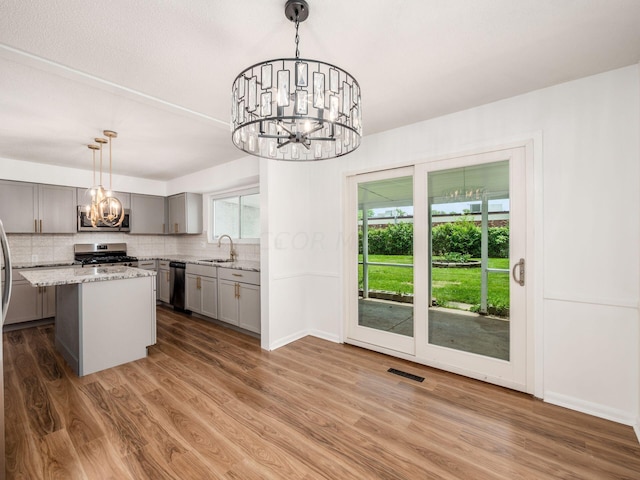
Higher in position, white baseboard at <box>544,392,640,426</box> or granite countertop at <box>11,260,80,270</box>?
granite countertop at <box>11,260,80,270</box>

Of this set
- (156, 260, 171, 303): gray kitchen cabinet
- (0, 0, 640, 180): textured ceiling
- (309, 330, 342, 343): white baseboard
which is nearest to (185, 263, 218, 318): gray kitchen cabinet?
(156, 260, 171, 303): gray kitchen cabinet

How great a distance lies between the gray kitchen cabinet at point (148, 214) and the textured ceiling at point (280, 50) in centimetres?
273

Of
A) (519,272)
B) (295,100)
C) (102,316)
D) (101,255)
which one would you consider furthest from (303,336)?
(101,255)

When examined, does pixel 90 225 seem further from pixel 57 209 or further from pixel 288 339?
pixel 288 339

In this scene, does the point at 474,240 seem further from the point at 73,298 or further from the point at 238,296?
the point at 73,298

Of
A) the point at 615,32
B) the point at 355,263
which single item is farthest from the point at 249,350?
the point at 615,32

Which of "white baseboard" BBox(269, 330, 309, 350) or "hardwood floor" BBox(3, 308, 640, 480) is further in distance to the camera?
"white baseboard" BBox(269, 330, 309, 350)

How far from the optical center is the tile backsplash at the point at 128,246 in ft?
15.2

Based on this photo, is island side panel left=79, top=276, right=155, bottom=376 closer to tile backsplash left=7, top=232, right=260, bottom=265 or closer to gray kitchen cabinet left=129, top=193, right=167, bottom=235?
tile backsplash left=7, top=232, right=260, bottom=265

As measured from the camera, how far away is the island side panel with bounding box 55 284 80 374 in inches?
110

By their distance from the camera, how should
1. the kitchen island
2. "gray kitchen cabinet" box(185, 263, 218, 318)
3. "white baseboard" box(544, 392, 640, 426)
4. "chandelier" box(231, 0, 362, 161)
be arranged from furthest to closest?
"gray kitchen cabinet" box(185, 263, 218, 318)
the kitchen island
"white baseboard" box(544, 392, 640, 426)
"chandelier" box(231, 0, 362, 161)

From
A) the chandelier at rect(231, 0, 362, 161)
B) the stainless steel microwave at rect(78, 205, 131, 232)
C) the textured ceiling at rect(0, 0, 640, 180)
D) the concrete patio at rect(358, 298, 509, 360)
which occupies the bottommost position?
the concrete patio at rect(358, 298, 509, 360)

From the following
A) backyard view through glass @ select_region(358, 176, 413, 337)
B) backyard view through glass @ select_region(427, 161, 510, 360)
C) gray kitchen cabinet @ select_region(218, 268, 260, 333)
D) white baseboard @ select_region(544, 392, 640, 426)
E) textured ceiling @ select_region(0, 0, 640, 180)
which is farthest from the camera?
gray kitchen cabinet @ select_region(218, 268, 260, 333)

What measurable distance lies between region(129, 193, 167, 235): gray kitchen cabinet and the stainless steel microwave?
0.28 ft
